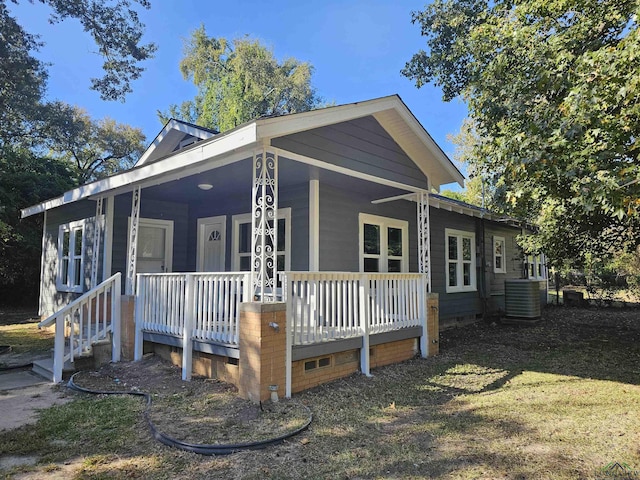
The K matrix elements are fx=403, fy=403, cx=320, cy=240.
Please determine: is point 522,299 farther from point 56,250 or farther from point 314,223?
point 56,250

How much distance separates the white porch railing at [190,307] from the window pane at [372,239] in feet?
12.2

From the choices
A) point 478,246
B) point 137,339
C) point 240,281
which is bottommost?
point 137,339

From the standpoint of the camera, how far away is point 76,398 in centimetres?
492

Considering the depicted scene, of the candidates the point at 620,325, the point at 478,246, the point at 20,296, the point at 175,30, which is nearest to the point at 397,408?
the point at 478,246

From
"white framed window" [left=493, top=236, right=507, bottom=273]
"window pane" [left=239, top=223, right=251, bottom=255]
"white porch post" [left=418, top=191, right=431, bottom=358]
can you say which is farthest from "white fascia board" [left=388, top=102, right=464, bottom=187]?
"white framed window" [left=493, top=236, right=507, bottom=273]

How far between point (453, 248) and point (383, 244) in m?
3.33

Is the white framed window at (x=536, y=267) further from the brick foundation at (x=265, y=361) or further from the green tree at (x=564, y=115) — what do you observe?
the brick foundation at (x=265, y=361)

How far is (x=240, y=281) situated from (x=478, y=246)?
9103mm

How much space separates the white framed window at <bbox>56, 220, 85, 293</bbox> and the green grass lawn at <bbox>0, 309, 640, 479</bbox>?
5.37 m

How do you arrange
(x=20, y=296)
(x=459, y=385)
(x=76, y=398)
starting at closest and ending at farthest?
(x=76, y=398) < (x=459, y=385) < (x=20, y=296)

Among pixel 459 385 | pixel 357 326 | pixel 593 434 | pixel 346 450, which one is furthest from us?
pixel 357 326

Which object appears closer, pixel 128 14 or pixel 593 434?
pixel 593 434

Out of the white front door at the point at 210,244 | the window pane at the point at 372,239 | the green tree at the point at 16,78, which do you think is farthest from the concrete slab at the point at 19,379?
the green tree at the point at 16,78

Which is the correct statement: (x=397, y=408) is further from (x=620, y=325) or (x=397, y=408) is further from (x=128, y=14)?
(x=128, y=14)
